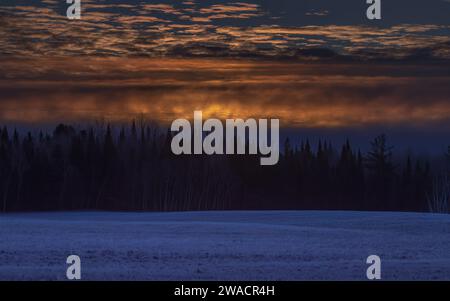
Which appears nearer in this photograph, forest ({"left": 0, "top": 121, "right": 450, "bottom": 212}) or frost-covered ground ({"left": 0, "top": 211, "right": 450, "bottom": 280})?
frost-covered ground ({"left": 0, "top": 211, "right": 450, "bottom": 280})

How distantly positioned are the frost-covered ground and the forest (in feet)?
136

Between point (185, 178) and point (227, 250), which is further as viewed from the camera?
point (185, 178)

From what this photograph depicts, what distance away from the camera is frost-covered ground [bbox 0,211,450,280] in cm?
2566

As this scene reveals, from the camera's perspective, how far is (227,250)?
3247 cm

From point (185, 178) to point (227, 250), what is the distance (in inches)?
2488

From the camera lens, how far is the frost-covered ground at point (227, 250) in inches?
1010

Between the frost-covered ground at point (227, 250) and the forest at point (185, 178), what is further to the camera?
the forest at point (185, 178)

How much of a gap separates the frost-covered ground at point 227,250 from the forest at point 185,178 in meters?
41.3

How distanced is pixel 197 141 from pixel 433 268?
229 feet

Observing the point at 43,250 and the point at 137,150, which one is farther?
the point at 137,150

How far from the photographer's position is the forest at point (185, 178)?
89.5 metres

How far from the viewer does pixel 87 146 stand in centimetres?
9312
